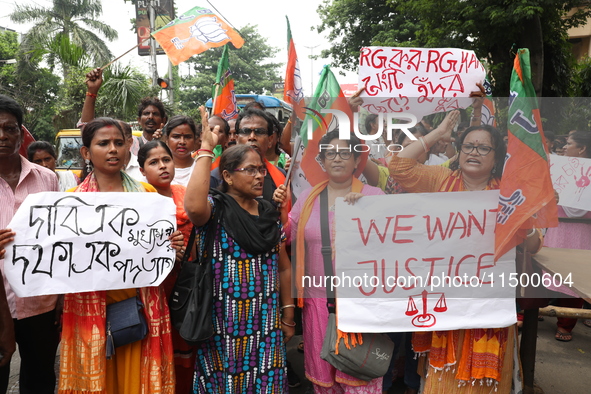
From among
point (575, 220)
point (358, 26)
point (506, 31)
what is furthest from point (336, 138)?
point (358, 26)

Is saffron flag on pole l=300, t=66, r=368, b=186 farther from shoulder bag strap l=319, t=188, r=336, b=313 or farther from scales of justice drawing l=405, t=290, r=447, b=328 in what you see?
scales of justice drawing l=405, t=290, r=447, b=328

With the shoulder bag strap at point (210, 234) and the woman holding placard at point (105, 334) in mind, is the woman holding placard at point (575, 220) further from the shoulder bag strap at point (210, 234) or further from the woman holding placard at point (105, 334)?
the woman holding placard at point (105, 334)

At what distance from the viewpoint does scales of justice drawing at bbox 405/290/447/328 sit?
2396 mm

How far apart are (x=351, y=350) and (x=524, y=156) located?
52.7 inches

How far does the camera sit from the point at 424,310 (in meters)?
2.41

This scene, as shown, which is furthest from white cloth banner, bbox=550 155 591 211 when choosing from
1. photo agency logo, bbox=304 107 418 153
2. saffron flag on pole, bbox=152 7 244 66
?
saffron flag on pole, bbox=152 7 244 66

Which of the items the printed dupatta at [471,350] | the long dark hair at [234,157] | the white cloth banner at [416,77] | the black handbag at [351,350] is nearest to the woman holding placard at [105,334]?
the long dark hair at [234,157]

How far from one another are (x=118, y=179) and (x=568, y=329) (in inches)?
163

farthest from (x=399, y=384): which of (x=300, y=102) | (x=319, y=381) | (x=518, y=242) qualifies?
(x=300, y=102)

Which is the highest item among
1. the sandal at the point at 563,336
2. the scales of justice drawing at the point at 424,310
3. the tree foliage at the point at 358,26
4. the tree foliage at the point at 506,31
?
the tree foliage at the point at 358,26

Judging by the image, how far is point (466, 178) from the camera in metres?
2.43

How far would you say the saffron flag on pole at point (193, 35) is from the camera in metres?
4.13

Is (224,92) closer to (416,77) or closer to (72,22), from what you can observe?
(416,77)

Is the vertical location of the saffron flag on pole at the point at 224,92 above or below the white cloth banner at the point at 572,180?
above
